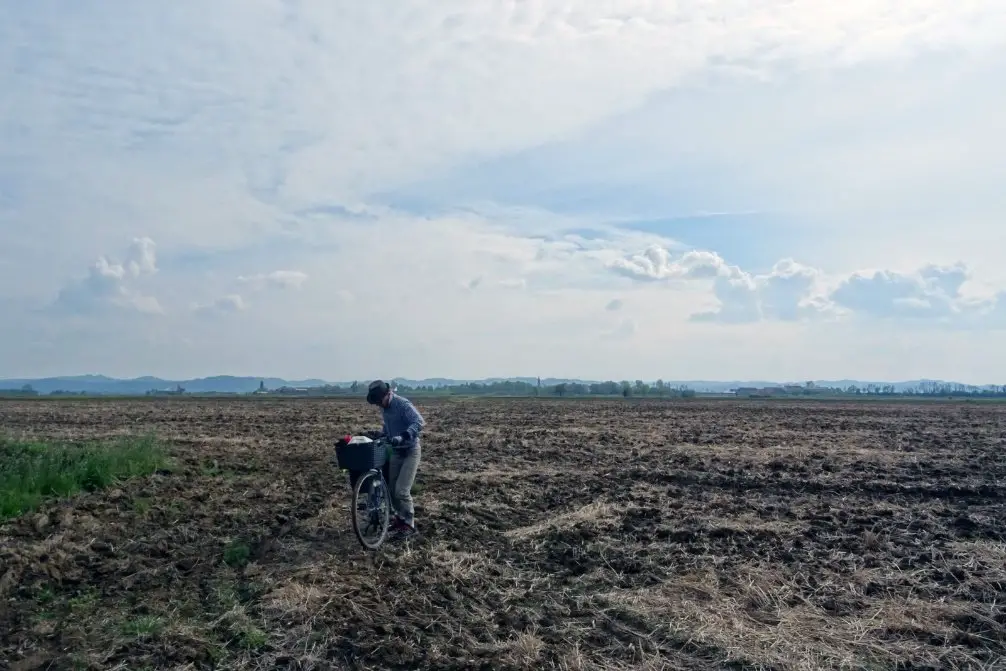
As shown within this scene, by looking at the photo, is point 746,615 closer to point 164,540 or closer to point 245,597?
point 245,597

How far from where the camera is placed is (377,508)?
941cm

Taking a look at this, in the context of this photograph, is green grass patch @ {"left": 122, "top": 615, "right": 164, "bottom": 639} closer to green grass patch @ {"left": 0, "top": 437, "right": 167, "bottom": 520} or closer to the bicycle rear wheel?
the bicycle rear wheel

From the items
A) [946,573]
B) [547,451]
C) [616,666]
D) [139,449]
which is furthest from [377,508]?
[547,451]

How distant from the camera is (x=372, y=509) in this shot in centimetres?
931

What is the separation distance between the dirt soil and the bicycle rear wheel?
0.27 metres

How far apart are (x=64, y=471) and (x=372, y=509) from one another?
22.8 feet

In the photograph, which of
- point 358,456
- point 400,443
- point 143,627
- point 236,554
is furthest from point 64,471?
point 143,627

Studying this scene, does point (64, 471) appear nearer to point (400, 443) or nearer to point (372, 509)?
point (372, 509)

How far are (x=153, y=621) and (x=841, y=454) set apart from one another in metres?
18.0

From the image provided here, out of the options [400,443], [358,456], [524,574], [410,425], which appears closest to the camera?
[524,574]

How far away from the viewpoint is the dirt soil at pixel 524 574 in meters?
6.30

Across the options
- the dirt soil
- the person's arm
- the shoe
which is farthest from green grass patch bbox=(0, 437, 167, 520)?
the person's arm

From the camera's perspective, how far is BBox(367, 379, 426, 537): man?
947 centimetres

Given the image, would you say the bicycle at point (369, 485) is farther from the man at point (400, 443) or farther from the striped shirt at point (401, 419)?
the striped shirt at point (401, 419)
